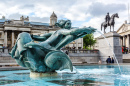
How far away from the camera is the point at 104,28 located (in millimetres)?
22906

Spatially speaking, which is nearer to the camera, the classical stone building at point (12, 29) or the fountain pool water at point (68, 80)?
the fountain pool water at point (68, 80)

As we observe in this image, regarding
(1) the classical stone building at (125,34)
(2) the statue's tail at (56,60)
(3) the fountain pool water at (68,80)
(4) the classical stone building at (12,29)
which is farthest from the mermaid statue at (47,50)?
(1) the classical stone building at (125,34)

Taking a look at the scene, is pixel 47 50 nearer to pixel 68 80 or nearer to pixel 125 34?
pixel 68 80

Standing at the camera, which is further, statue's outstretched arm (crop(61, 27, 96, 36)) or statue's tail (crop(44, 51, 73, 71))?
statue's tail (crop(44, 51, 73, 71))

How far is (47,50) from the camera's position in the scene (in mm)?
6984

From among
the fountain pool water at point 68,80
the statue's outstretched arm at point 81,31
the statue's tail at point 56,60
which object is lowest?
the fountain pool water at point 68,80

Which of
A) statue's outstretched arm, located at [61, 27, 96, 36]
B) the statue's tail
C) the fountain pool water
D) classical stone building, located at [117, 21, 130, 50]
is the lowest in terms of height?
the fountain pool water

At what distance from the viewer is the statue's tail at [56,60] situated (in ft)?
22.3

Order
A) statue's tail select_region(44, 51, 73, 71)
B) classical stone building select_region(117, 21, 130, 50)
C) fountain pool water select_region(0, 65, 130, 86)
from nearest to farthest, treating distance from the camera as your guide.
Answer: fountain pool water select_region(0, 65, 130, 86), statue's tail select_region(44, 51, 73, 71), classical stone building select_region(117, 21, 130, 50)

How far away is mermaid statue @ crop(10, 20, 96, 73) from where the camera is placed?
672 cm

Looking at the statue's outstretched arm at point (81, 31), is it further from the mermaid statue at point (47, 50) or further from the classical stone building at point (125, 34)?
the classical stone building at point (125, 34)

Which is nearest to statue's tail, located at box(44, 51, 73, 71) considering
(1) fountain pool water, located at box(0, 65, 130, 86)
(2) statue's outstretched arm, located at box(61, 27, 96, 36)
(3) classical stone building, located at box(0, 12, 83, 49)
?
(1) fountain pool water, located at box(0, 65, 130, 86)

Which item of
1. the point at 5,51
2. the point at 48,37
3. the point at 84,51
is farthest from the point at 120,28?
the point at 48,37

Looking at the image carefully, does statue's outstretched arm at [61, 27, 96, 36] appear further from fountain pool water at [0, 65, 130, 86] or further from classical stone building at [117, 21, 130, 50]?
classical stone building at [117, 21, 130, 50]
